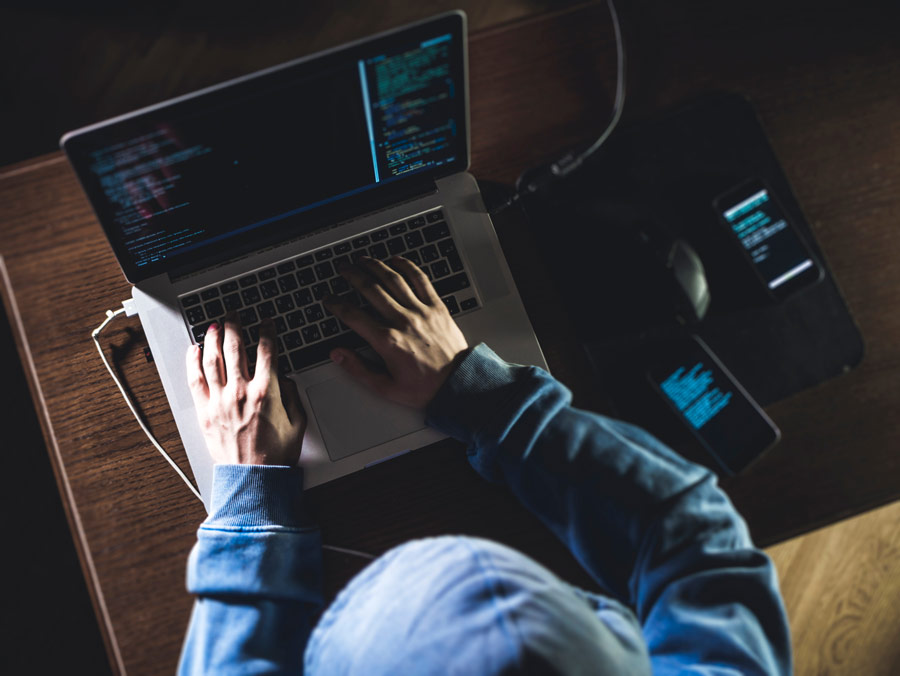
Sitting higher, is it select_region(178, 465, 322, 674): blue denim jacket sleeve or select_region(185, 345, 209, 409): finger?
select_region(185, 345, 209, 409): finger

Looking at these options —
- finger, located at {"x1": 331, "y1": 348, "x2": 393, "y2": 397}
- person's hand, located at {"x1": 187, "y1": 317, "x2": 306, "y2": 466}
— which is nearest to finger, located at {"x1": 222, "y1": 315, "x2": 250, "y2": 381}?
person's hand, located at {"x1": 187, "y1": 317, "x2": 306, "y2": 466}

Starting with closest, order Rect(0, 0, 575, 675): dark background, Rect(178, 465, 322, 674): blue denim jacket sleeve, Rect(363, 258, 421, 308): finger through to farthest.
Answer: Rect(178, 465, 322, 674): blue denim jacket sleeve
Rect(363, 258, 421, 308): finger
Rect(0, 0, 575, 675): dark background

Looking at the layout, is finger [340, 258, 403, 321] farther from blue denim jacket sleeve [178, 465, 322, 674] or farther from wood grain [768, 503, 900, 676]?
wood grain [768, 503, 900, 676]

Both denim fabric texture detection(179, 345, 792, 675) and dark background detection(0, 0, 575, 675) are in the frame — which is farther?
dark background detection(0, 0, 575, 675)

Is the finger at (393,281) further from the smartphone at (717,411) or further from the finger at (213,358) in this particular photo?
the smartphone at (717,411)

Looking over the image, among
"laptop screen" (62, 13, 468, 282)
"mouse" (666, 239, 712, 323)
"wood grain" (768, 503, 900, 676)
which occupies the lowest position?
"wood grain" (768, 503, 900, 676)

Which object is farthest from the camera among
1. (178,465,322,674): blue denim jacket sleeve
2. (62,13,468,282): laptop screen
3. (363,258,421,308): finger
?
(363,258,421,308): finger

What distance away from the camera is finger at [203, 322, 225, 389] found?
71cm

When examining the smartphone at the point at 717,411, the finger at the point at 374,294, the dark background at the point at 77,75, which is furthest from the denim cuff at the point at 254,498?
the dark background at the point at 77,75

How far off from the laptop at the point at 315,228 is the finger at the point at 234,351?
0.02m

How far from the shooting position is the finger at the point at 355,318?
0.72 metres

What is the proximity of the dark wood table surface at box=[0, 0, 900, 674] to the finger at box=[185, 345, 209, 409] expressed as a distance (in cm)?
7

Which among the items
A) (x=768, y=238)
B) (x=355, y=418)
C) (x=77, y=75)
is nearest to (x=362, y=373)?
(x=355, y=418)

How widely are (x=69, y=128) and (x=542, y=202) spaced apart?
46.0 inches
